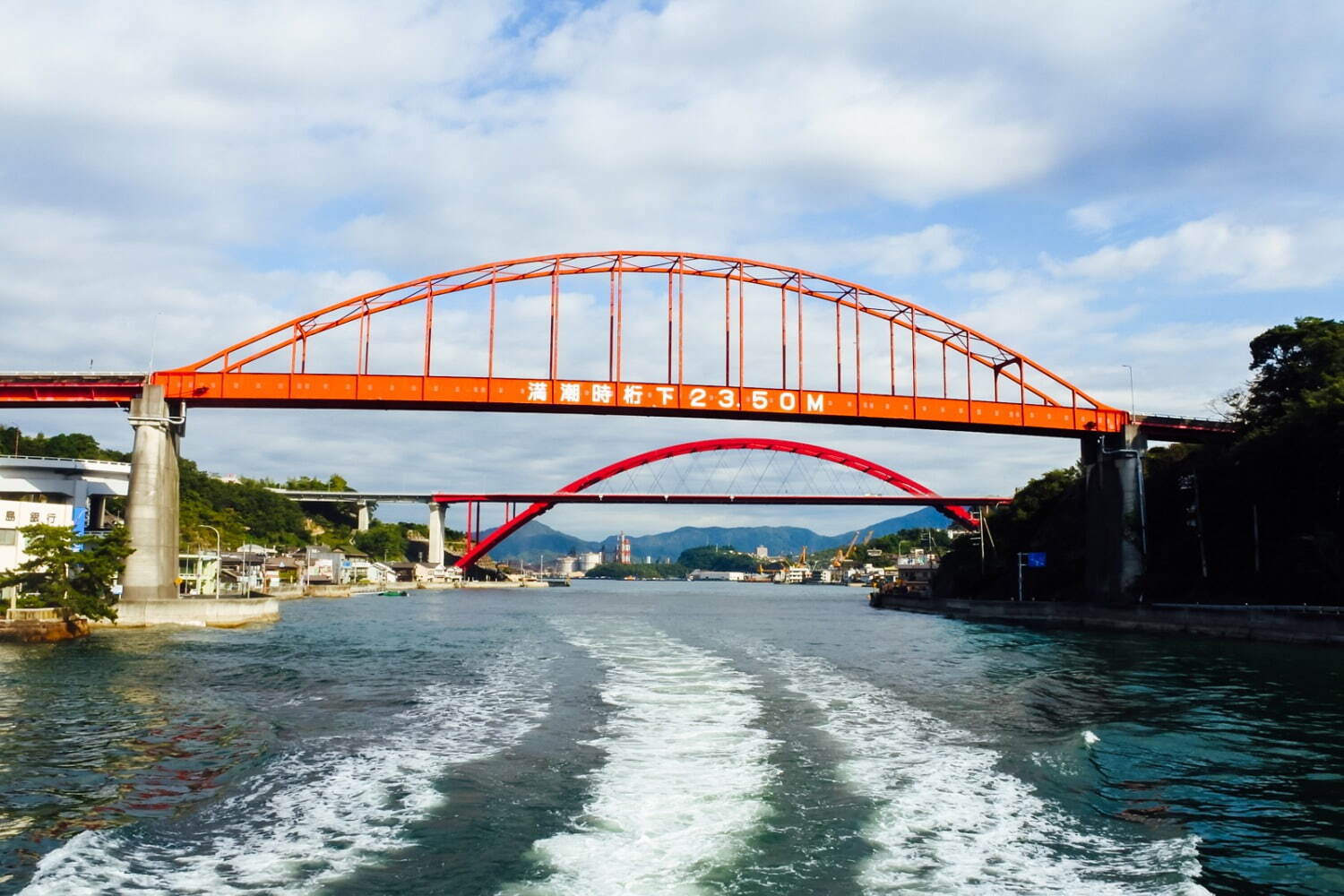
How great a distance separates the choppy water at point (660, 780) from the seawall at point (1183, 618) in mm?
14806

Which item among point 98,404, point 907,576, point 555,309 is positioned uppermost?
point 555,309

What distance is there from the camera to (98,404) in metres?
53.8

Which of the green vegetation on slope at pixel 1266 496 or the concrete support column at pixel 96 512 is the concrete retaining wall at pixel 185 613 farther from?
the green vegetation on slope at pixel 1266 496

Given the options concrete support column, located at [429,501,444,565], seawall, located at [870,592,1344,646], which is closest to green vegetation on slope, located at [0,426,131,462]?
concrete support column, located at [429,501,444,565]

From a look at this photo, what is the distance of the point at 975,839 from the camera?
1229cm

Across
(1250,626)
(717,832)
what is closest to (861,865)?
(717,832)

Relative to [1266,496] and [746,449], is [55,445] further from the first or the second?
[1266,496]

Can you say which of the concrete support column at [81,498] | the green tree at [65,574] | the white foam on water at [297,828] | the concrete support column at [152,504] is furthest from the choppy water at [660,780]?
the concrete support column at [81,498]

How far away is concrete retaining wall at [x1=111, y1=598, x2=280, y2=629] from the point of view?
48531 mm

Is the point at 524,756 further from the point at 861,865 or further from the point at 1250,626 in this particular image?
the point at 1250,626

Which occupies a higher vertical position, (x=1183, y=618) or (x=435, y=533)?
(x=435, y=533)

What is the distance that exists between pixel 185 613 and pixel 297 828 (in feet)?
145

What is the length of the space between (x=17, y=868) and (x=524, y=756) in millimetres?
8153

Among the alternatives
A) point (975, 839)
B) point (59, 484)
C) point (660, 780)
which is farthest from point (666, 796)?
point (59, 484)
